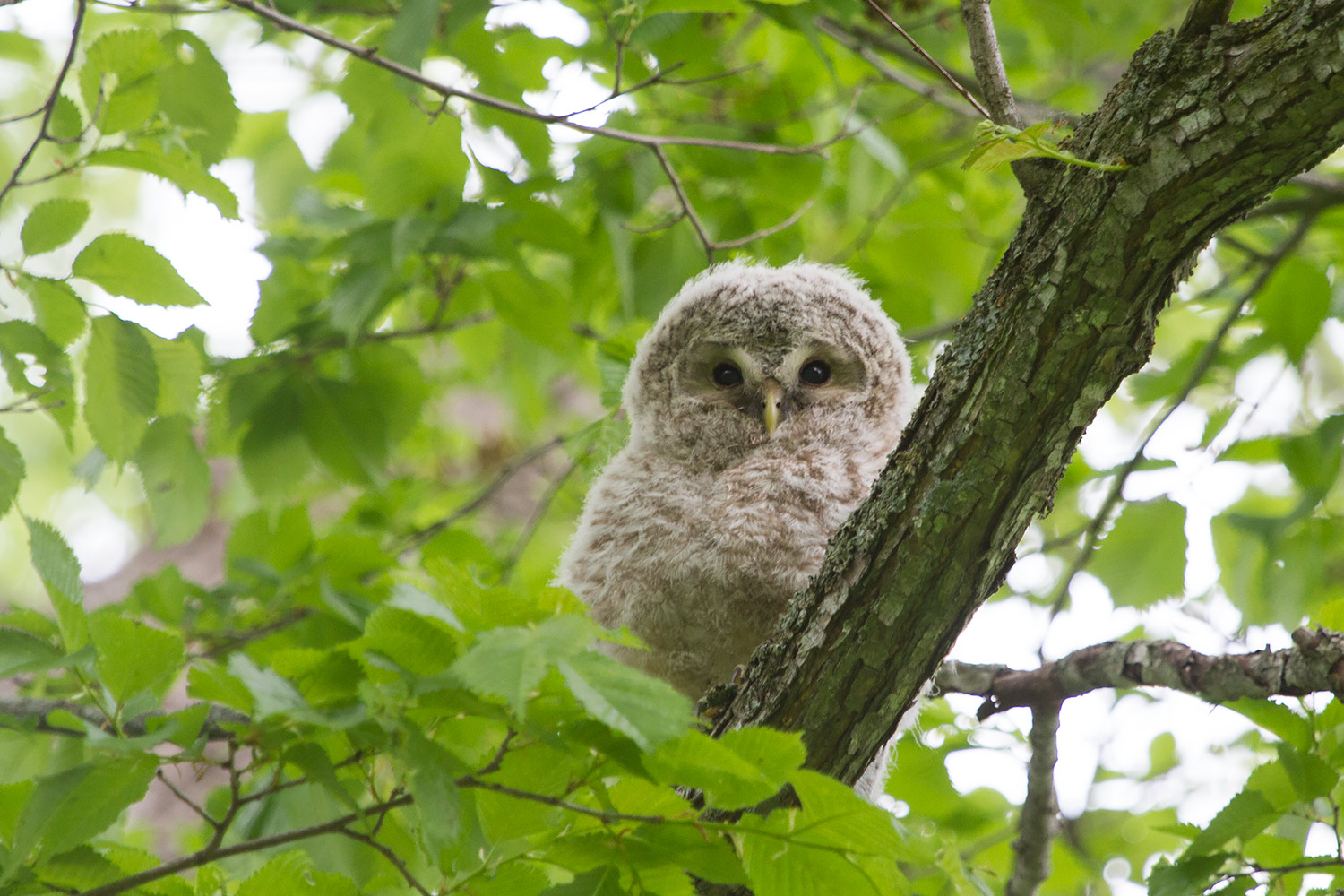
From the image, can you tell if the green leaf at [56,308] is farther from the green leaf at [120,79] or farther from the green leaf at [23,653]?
the green leaf at [23,653]

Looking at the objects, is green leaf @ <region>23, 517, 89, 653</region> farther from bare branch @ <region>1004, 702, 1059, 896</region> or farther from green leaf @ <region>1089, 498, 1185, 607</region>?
green leaf @ <region>1089, 498, 1185, 607</region>

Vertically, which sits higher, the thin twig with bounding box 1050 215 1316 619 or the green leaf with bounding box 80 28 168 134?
the thin twig with bounding box 1050 215 1316 619

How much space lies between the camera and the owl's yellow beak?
228 cm

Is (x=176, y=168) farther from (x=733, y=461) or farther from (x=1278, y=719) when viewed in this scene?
(x=1278, y=719)

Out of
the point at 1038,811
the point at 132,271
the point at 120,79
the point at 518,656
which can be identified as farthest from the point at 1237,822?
the point at 120,79

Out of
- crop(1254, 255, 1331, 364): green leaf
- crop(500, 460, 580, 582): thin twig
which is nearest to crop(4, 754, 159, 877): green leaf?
crop(500, 460, 580, 582): thin twig

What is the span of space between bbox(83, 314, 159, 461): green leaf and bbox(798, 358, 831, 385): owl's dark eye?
1400 millimetres

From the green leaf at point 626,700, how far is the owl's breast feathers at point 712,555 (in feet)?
2.96

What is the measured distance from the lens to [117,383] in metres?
2.03

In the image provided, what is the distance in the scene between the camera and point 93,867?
1.56 meters

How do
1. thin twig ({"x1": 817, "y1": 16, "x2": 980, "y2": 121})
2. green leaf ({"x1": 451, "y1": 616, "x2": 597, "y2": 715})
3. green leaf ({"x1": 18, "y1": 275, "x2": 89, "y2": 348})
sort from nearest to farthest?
1. green leaf ({"x1": 451, "y1": 616, "x2": 597, "y2": 715})
2. green leaf ({"x1": 18, "y1": 275, "x2": 89, "y2": 348})
3. thin twig ({"x1": 817, "y1": 16, "x2": 980, "y2": 121})


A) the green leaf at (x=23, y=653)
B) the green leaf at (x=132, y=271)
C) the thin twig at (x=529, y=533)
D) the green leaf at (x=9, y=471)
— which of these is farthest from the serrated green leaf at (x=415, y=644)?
the thin twig at (x=529, y=533)

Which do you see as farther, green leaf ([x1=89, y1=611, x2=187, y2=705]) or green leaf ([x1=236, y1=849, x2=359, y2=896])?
green leaf ([x1=236, y1=849, x2=359, y2=896])

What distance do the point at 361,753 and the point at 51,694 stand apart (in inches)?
79.5
